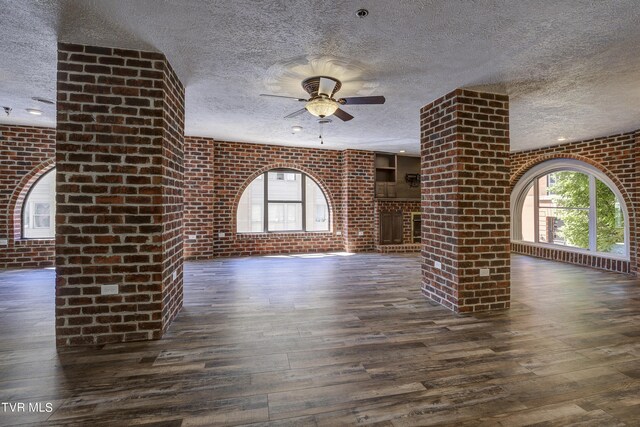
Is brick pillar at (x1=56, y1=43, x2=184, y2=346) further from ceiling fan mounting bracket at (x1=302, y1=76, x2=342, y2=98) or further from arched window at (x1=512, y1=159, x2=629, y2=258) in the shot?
arched window at (x1=512, y1=159, x2=629, y2=258)

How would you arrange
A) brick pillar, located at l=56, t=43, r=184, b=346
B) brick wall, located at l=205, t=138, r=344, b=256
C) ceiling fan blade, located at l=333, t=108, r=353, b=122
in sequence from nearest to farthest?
brick pillar, located at l=56, t=43, r=184, b=346 → ceiling fan blade, located at l=333, t=108, r=353, b=122 → brick wall, located at l=205, t=138, r=344, b=256

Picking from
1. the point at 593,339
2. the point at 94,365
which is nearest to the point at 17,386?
the point at 94,365

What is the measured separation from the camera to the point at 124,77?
254cm

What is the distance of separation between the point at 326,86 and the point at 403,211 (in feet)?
18.3

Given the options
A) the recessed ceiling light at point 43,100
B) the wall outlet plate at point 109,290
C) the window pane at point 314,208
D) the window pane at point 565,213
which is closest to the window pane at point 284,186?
the window pane at point 314,208

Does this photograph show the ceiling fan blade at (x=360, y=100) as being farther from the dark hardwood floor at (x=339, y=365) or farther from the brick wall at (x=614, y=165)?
the brick wall at (x=614, y=165)

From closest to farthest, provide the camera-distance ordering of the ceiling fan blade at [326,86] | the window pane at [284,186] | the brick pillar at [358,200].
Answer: the ceiling fan blade at [326,86], the brick pillar at [358,200], the window pane at [284,186]

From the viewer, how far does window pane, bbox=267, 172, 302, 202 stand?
316 inches

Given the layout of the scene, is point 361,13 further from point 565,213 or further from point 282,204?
point 565,213

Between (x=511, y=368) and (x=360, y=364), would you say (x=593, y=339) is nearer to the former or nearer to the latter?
(x=511, y=368)

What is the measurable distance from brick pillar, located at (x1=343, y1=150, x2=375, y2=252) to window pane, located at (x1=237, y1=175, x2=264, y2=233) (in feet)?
7.53

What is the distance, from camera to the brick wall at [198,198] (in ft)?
20.4

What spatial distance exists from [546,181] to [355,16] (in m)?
8.20

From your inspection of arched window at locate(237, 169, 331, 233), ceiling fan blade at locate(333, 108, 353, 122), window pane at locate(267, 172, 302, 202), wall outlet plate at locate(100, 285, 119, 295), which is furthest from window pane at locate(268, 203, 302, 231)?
wall outlet plate at locate(100, 285, 119, 295)
